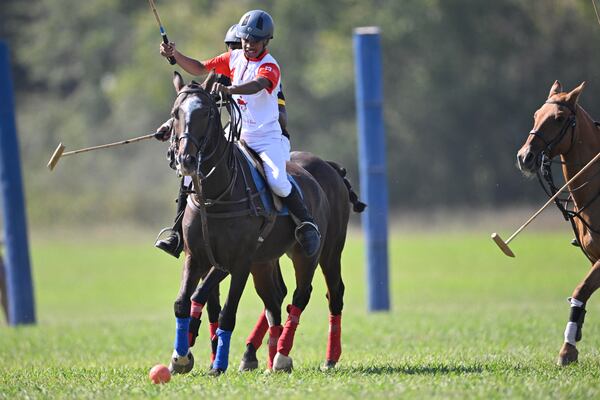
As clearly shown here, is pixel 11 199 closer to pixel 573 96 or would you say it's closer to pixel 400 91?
pixel 573 96

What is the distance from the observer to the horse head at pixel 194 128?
9.14 metres

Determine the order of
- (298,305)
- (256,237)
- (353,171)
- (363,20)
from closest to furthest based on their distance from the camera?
(256,237)
(298,305)
(353,171)
(363,20)

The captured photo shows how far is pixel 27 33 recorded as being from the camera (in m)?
62.4

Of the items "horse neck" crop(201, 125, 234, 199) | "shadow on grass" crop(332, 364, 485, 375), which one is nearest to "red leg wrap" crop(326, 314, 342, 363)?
"shadow on grass" crop(332, 364, 485, 375)

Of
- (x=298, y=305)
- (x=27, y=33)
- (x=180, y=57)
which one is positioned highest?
(x=27, y=33)

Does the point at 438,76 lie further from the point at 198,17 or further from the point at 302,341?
the point at 302,341

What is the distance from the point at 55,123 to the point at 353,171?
21.0m

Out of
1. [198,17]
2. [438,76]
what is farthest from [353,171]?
[198,17]

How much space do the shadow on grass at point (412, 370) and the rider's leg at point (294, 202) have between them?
1146mm

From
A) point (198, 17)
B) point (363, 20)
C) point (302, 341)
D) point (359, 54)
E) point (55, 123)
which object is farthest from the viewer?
point (55, 123)

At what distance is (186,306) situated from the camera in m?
9.94

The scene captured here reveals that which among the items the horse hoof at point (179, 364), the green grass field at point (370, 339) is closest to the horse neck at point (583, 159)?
the green grass field at point (370, 339)

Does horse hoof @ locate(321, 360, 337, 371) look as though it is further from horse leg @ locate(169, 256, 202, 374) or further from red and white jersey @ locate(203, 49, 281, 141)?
red and white jersey @ locate(203, 49, 281, 141)

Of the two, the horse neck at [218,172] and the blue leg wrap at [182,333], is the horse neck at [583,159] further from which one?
the blue leg wrap at [182,333]
